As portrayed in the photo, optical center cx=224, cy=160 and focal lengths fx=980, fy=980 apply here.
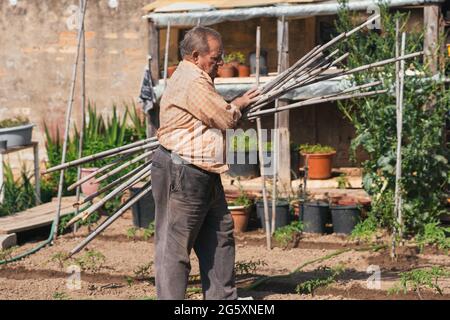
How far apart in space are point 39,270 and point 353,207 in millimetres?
3338

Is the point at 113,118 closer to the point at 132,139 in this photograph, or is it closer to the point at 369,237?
the point at 132,139

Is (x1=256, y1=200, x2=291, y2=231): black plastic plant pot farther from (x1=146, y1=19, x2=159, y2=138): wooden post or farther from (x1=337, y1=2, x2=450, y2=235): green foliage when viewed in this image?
(x1=146, y1=19, x2=159, y2=138): wooden post

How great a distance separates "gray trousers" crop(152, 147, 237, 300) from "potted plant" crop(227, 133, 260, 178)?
4470mm

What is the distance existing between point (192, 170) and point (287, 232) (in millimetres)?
3826

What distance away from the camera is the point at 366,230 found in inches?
387

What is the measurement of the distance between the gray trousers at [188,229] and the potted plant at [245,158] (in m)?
4.47

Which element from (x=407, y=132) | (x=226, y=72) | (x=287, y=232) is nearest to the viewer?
(x=407, y=132)

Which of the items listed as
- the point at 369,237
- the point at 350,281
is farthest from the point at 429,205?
the point at 350,281

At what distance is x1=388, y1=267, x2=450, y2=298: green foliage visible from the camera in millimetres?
7238

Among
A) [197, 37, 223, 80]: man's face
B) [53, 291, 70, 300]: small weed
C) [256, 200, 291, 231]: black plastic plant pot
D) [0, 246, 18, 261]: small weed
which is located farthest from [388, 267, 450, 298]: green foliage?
[0, 246, 18, 261]: small weed

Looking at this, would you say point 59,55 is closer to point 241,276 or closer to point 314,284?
point 241,276

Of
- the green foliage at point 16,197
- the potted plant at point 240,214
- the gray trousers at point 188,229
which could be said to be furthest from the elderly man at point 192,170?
the green foliage at point 16,197

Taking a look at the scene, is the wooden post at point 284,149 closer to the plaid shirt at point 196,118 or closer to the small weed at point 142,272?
the small weed at point 142,272

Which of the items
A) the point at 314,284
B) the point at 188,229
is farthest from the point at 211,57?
the point at 314,284
